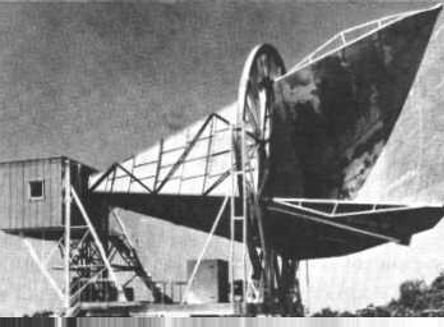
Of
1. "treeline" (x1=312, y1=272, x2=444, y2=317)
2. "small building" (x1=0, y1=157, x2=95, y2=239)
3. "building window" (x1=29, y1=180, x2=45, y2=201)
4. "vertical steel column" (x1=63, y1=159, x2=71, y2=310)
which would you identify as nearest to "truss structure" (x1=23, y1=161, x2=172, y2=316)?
"vertical steel column" (x1=63, y1=159, x2=71, y2=310)

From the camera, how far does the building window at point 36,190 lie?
2806 cm

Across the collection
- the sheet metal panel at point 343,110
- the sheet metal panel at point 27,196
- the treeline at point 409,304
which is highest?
the sheet metal panel at point 343,110

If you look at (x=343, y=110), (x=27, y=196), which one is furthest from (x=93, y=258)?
(x=343, y=110)

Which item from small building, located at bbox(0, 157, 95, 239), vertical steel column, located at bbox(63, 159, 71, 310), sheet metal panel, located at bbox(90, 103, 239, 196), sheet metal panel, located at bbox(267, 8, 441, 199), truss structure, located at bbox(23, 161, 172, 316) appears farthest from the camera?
small building, located at bbox(0, 157, 95, 239)

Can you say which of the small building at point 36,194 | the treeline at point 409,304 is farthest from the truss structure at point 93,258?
the treeline at point 409,304

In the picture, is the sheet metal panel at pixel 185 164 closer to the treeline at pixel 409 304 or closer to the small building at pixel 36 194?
the small building at pixel 36 194

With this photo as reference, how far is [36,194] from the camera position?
92.5ft

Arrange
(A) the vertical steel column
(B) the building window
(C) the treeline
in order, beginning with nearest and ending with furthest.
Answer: (A) the vertical steel column, (B) the building window, (C) the treeline

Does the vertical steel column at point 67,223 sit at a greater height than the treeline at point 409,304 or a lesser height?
greater

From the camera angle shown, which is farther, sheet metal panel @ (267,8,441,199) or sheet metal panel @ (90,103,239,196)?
sheet metal panel @ (90,103,239,196)

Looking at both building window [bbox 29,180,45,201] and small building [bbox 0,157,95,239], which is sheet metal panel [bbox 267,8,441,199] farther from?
building window [bbox 29,180,45,201]

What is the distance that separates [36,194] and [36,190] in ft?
0.48

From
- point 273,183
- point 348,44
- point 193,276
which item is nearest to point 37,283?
point 193,276

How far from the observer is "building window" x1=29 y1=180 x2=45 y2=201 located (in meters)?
28.1
